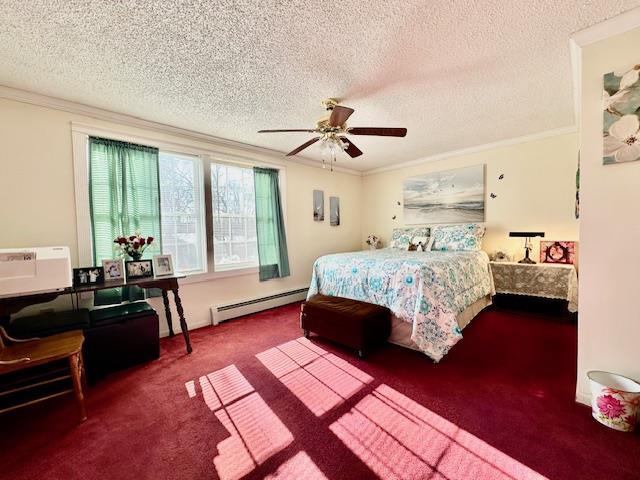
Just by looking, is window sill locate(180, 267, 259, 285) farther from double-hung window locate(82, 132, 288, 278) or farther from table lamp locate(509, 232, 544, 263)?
table lamp locate(509, 232, 544, 263)

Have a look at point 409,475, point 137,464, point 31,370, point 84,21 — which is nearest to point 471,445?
point 409,475

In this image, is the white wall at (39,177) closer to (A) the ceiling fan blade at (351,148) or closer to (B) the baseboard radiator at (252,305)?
(B) the baseboard radiator at (252,305)

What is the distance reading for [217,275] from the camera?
3.49 metres

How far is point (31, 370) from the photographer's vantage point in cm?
193

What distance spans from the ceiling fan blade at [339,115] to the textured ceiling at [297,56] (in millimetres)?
282

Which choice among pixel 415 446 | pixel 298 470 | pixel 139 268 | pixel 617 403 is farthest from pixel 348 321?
pixel 139 268

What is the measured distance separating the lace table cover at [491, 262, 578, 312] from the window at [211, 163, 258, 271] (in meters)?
3.40

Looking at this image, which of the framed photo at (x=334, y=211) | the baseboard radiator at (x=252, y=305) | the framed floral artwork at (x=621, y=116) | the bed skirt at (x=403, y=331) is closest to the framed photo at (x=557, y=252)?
A: the bed skirt at (x=403, y=331)

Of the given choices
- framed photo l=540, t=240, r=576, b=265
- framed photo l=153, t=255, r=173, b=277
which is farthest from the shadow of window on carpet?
framed photo l=540, t=240, r=576, b=265

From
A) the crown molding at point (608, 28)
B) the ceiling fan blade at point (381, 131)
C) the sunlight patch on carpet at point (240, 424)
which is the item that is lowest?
the sunlight patch on carpet at point (240, 424)

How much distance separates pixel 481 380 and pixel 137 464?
225 cm

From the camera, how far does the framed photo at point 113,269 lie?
7.99ft

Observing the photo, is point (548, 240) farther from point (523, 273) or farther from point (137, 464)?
point (137, 464)

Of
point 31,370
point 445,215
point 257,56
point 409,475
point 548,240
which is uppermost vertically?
point 257,56
